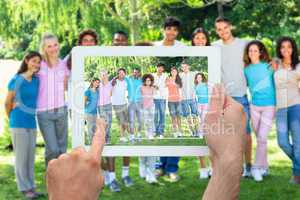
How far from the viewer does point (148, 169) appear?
4875 mm

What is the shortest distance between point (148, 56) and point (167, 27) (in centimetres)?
277

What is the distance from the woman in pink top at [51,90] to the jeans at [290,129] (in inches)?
73.3

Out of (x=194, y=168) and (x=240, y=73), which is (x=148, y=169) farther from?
(x=240, y=73)

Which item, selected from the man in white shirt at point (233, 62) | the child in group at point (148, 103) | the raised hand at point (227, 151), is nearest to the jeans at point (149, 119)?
the child in group at point (148, 103)

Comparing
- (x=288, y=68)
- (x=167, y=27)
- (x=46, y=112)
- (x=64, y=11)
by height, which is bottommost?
(x=46, y=112)

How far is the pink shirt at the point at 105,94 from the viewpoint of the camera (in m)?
2.18

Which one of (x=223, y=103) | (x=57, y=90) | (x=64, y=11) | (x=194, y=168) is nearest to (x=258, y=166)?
(x=194, y=168)

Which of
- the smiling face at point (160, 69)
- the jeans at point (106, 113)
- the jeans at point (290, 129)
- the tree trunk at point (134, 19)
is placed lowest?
A: the jeans at point (290, 129)

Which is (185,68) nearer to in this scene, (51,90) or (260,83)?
(51,90)

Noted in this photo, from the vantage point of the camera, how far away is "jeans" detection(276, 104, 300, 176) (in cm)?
468

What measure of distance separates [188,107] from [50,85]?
2492mm

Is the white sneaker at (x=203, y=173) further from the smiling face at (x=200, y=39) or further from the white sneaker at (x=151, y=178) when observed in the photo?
the smiling face at (x=200, y=39)

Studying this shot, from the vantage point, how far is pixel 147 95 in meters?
2.34

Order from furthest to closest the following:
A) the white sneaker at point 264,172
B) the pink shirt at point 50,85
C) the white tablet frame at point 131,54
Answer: the white sneaker at point 264,172, the pink shirt at point 50,85, the white tablet frame at point 131,54
